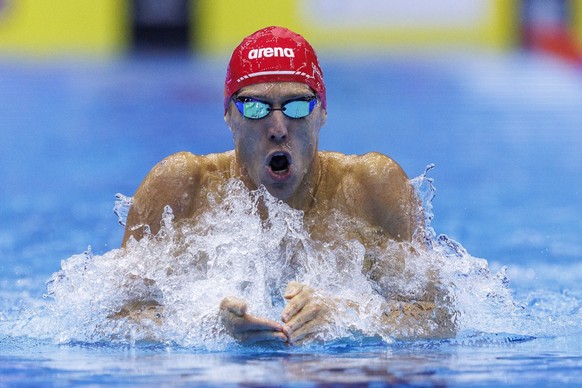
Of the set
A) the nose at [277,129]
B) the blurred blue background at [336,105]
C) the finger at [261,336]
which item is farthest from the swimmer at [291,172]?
the blurred blue background at [336,105]

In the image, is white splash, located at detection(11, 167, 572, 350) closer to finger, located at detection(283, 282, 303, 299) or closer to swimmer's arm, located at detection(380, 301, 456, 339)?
swimmer's arm, located at detection(380, 301, 456, 339)

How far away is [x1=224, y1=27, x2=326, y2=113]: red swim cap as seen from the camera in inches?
143

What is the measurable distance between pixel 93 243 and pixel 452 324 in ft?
8.87

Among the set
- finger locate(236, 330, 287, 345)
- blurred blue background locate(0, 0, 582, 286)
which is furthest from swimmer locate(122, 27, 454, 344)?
blurred blue background locate(0, 0, 582, 286)

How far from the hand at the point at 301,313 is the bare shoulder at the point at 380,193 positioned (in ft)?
1.46

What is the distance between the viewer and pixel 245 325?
3.22 metres

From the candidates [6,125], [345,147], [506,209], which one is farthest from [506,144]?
[6,125]

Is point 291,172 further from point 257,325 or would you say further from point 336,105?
point 336,105

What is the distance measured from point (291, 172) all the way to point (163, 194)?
444 millimetres

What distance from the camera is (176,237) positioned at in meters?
3.73

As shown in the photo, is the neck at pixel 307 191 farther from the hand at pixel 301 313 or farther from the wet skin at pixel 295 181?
the hand at pixel 301 313

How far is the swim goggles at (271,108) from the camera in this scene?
11.7ft

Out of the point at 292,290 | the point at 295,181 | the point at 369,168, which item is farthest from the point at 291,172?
the point at 292,290

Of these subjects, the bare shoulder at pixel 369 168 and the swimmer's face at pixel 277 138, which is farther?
the bare shoulder at pixel 369 168
